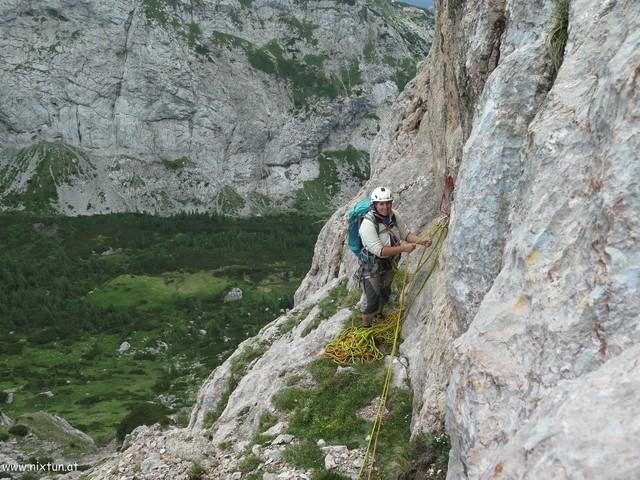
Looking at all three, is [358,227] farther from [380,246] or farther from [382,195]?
[382,195]

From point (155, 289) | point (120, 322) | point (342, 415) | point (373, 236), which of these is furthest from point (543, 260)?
point (155, 289)

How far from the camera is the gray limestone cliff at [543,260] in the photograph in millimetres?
4969

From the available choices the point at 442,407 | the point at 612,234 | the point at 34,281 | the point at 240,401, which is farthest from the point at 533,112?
the point at 34,281

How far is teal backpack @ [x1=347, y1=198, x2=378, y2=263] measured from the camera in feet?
46.2

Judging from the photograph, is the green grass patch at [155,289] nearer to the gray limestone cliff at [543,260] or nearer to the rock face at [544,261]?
the gray limestone cliff at [543,260]

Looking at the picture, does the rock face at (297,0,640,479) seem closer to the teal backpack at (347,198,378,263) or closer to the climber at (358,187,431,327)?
the climber at (358,187,431,327)

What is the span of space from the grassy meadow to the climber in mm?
49436

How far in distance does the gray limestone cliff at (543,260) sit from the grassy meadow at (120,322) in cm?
5579

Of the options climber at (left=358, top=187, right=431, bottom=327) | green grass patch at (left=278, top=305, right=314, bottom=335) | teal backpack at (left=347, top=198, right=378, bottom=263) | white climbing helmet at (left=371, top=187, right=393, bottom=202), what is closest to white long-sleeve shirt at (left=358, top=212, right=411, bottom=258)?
climber at (left=358, top=187, right=431, bottom=327)

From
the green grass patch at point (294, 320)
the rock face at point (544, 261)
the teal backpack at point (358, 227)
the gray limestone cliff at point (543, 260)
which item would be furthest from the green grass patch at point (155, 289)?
the rock face at point (544, 261)

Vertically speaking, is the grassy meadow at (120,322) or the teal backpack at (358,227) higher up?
the teal backpack at (358,227)

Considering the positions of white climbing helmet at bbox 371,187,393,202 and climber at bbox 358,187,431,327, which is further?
climber at bbox 358,187,431,327

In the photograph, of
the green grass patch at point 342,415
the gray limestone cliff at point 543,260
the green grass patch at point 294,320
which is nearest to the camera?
the gray limestone cliff at point 543,260

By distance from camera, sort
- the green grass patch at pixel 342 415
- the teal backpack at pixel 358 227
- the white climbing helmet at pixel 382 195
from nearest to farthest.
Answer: the green grass patch at pixel 342 415, the white climbing helmet at pixel 382 195, the teal backpack at pixel 358 227
